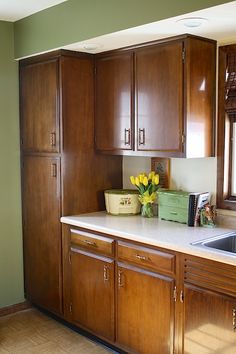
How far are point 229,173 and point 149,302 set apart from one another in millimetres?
1031

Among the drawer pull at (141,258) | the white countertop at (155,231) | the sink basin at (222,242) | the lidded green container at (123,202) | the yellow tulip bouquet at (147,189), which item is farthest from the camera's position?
the lidded green container at (123,202)

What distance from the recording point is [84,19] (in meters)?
3.09

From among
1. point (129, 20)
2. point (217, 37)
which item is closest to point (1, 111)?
point (129, 20)

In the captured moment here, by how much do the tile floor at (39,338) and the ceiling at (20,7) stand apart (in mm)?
2416

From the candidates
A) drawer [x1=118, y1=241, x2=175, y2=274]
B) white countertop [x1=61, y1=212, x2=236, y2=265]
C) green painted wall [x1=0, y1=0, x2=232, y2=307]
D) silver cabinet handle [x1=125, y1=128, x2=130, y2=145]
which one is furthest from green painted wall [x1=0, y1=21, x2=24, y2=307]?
drawer [x1=118, y1=241, x2=175, y2=274]

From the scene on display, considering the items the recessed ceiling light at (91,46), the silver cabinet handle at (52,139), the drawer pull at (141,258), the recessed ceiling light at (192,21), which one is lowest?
the drawer pull at (141,258)

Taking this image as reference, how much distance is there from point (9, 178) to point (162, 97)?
1522 mm

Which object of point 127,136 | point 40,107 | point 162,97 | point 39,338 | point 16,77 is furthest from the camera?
point 16,77

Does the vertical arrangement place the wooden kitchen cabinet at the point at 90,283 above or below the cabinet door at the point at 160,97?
below

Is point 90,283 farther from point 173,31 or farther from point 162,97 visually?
point 173,31

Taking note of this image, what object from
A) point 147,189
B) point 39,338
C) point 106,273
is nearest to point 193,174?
point 147,189

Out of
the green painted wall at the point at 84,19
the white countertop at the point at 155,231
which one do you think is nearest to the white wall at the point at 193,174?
the white countertop at the point at 155,231

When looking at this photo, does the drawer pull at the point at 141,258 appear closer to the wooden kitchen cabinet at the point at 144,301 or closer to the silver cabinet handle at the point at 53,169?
the wooden kitchen cabinet at the point at 144,301

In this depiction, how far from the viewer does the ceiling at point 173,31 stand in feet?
8.00
